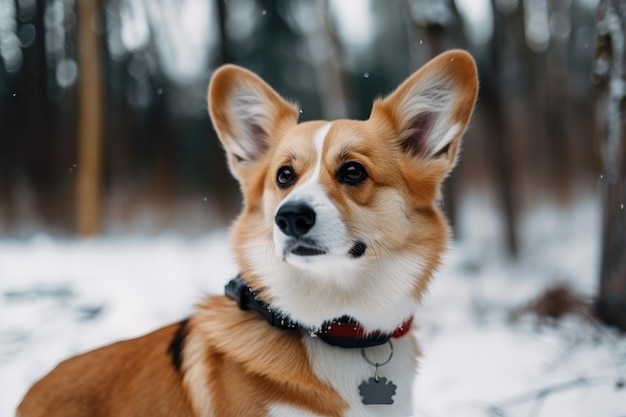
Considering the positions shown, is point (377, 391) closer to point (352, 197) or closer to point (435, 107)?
point (352, 197)

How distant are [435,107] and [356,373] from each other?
46.0 inches

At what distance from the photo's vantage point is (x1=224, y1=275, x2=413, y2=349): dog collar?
2.20m

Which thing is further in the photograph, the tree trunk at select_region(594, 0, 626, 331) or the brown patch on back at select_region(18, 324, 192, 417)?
the tree trunk at select_region(594, 0, 626, 331)

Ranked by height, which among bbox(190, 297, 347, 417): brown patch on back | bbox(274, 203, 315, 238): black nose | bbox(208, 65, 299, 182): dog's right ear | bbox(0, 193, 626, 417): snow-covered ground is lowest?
bbox(0, 193, 626, 417): snow-covered ground

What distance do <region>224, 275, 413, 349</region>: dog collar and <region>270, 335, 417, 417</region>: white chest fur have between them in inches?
1.2

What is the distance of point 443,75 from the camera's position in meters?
2.40

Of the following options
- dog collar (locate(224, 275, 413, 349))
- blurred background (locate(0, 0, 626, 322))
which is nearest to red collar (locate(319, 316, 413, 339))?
dog collar (locate(224, 275, 413, 349))

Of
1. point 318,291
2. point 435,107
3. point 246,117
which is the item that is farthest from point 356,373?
point 246,117

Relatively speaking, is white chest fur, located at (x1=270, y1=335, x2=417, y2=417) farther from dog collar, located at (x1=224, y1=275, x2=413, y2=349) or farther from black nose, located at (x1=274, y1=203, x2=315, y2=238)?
black nose, located at (x1=274, y1=203, x2=315, y2=238)

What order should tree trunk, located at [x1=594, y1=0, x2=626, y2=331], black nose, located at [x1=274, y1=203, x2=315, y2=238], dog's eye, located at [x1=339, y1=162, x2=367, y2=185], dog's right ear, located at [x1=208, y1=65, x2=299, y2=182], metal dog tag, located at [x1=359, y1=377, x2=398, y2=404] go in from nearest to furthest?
black nose, located at [x1=274, y1=203, x2=315, y2=238]
metal dog tag, located at [x1=359, y1=377, x2=398, y2=404]
dog's eye, located at [x1=339, y1=162, x2=367, y2=185]
dog's right ear, located at [x1=208, y1=65, x2=299, y2=182]
tree trunk, located at [x1=594, y1=0, x2=626, y2=331]

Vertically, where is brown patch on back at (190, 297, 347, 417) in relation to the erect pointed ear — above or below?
below

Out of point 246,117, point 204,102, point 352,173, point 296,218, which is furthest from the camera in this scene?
point 204,102

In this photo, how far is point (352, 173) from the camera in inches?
93.0

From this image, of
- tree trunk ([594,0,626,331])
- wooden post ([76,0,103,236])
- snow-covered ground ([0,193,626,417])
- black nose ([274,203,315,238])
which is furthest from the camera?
wooden post ([76,0,103,236])
